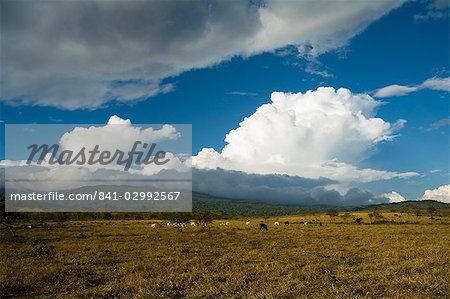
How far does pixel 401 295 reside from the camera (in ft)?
49.5

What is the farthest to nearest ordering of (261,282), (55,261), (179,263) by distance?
(55,261)
(179,263)
(261,282)

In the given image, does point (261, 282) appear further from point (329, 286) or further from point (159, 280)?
point (159, 280)

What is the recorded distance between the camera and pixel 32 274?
20625 mm

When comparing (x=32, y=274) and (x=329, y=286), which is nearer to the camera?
(x=329, y=286)

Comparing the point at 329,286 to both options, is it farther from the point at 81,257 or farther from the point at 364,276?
the point at 81,257

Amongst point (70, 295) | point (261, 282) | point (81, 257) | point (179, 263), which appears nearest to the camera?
point (70, 295)

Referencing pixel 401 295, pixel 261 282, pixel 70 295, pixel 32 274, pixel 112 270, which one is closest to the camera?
pixel 401 295

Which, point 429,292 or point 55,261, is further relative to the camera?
point 55,261

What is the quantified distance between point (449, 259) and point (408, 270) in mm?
5751

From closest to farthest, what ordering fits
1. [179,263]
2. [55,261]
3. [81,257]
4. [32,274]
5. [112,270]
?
[32,274]
[112,270]
[179,263]
[55,261]
[81,257]

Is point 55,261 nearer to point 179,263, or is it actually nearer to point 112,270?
point 112,270

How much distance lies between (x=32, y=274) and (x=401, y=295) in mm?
17662

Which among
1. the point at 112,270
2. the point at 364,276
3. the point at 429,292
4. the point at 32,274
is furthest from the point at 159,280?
the point at 429,292

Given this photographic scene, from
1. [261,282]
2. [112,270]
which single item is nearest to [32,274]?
[112,270]
